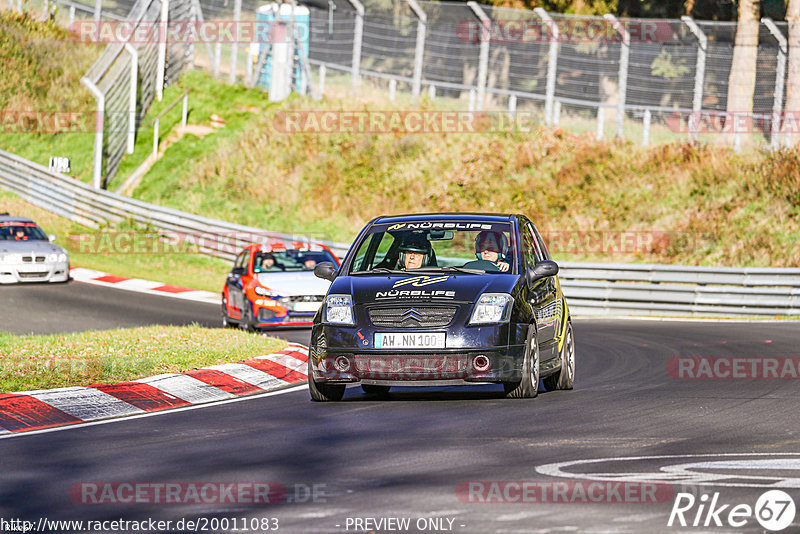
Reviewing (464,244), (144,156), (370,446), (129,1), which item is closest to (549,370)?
(370,446)

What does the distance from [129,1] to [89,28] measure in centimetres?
224

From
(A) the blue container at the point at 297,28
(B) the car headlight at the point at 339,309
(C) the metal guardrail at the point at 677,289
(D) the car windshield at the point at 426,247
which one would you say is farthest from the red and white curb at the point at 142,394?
(A) the blue container at the point at 297,28

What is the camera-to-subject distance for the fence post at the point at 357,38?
37.2 metres

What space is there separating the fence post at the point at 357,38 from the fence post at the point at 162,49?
25.2 ft

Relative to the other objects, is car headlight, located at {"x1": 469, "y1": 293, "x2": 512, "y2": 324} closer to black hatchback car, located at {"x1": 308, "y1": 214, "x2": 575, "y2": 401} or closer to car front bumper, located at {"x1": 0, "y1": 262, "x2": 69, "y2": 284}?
black hatchback car, located at {"x1": 308, "y1": 214, "x2": 575, "y2": 401}

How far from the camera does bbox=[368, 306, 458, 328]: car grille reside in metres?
10.1

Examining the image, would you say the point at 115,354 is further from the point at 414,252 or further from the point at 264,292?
the point at 264,292

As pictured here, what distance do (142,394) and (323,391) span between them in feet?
5.63

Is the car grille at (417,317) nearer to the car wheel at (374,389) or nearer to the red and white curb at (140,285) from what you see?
the car wheel at (374,389)

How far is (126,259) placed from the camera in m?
33.1

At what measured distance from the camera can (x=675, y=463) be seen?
7348 mm

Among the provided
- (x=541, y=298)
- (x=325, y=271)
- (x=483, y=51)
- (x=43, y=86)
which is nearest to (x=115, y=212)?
(x=483, y=51)

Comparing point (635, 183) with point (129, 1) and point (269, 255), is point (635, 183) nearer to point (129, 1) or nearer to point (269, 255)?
point (269, 255)

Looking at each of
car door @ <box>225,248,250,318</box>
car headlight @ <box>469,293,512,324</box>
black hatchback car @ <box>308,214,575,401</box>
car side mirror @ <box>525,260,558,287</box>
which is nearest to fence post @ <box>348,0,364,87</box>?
car door @ <box>225,248,250,318</box>
